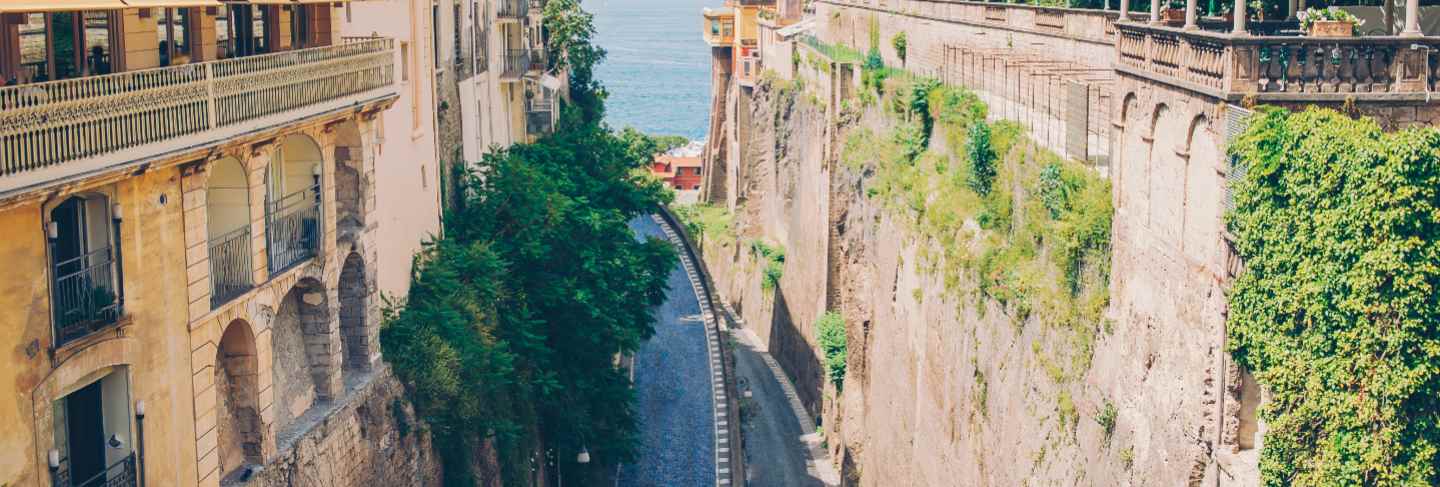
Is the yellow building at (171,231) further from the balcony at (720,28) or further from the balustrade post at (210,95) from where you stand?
the balcony at (720,28)

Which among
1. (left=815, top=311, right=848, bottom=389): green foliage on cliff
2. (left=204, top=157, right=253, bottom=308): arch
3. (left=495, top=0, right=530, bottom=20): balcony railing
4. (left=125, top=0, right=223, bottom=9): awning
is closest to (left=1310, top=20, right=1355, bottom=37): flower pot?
(left=125, top=0, right=223, bottom=9): awning

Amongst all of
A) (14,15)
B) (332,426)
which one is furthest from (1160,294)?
(14,15)

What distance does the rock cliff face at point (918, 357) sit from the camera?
1989 cm

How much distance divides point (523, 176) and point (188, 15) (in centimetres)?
1420

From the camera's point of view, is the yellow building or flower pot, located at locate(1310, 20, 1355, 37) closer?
the yellow building

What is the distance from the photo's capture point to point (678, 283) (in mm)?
54844

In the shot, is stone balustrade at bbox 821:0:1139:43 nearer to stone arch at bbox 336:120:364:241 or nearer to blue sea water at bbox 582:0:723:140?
stone arch at bbox 336:120:364:241

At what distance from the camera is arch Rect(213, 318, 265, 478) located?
18734 millimetres

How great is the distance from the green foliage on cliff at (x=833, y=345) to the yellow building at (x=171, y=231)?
70.4ft

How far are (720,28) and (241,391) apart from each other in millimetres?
61200

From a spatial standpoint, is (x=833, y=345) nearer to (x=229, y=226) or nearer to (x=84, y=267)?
(x=229, y=226)

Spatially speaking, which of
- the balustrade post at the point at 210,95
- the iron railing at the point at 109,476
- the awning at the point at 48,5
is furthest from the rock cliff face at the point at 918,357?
the awning at the point at 48,5

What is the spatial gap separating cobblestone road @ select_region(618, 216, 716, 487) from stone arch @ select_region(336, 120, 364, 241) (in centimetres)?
1454

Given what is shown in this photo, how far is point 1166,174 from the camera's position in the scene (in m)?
19.0
